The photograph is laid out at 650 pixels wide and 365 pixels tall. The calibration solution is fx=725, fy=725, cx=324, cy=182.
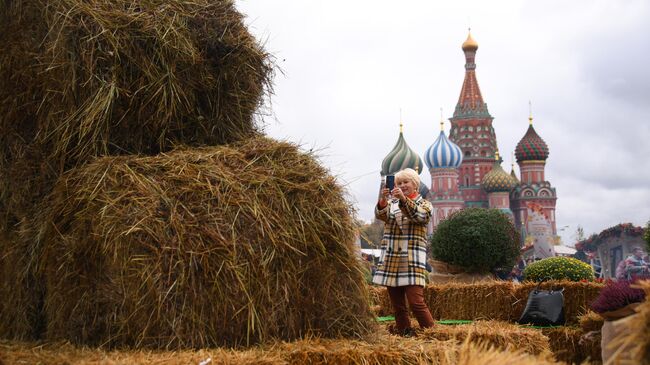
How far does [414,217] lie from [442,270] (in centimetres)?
1070

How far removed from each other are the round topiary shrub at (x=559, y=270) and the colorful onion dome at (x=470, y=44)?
250 ft

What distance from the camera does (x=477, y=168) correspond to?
79.6m

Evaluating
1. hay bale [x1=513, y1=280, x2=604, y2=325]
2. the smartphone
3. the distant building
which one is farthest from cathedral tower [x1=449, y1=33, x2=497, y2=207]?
the smartphone

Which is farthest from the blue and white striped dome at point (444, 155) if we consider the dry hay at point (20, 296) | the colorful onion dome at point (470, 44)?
the dry hay at point (20, 296)

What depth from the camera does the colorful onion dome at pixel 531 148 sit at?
76312 millimetres

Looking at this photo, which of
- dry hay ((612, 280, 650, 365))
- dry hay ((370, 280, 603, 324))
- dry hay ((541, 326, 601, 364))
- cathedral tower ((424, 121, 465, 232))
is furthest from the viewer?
cathedral tower ((424, 121, 465, 232))

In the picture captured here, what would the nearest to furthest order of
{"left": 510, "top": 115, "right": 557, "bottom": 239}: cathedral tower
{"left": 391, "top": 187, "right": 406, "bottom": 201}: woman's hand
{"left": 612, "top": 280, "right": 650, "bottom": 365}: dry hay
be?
{"left": 612, "top": 280, "right": 650, "bottom": 365}: dry hay → {"left": 391, "top": 187, "right": 406, "bottom": 201}: woman's hand → {"left": 510, "top": 115, "right": 557, "bottom": 239}: cathedral tower

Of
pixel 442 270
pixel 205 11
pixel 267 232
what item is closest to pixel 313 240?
pixel 267 232

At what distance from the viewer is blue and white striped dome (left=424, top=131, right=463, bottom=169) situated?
238ft

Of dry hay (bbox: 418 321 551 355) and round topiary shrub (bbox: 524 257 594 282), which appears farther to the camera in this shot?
round topiary shrub (bbox: 524 257 594 282)

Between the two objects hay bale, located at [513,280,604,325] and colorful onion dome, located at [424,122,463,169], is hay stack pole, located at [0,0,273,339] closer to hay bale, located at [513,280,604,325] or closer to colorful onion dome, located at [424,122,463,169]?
hay bale, located at [513,280,604,325]

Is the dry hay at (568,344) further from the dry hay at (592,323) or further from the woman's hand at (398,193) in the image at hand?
the woman's hand at (398,193)

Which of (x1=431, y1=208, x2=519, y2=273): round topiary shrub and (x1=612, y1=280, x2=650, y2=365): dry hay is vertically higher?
(x1=431, y1=208, x2=519, y2=273): round topiary shrub

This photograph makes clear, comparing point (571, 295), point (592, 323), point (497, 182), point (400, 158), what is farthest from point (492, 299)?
Result: point (497, 182)
